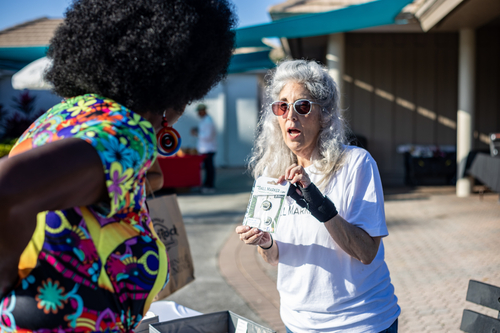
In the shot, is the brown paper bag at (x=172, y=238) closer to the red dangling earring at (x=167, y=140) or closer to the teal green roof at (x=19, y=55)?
the red dangling earring at (x=167, y=140)

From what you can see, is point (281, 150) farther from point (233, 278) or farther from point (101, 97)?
point (233, 278)

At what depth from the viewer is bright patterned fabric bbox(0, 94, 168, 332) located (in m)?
0.97

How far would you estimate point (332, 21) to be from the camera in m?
7.80

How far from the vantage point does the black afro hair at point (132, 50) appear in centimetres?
109

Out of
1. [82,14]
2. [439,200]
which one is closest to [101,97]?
[82,14]

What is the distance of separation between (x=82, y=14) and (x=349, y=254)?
1247 mm

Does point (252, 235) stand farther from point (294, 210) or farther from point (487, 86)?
point (487, 86)

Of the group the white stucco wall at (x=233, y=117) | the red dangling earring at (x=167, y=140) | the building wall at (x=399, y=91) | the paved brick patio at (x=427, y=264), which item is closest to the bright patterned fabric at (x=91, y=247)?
the red dangling earring at (x=167, y=140)

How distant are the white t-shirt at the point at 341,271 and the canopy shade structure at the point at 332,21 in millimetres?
5944

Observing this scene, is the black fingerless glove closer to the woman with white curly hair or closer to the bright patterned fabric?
the woman with white curly hair

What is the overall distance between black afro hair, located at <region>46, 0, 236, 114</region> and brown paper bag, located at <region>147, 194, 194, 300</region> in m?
1.19

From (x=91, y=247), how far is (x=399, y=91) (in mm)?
10580

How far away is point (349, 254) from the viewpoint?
1.77 metres

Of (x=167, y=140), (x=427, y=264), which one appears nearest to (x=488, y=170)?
(x=427, y=264)
